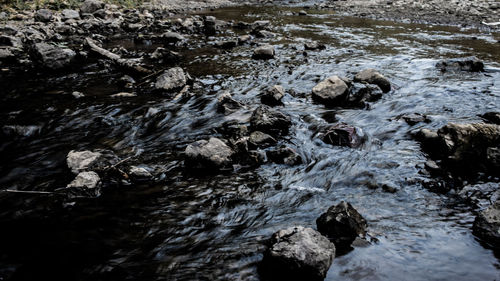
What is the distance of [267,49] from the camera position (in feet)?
30.2

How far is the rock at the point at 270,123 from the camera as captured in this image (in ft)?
15.5

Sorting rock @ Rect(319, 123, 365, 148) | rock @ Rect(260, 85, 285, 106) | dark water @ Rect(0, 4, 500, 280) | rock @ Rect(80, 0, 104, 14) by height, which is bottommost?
dark water @ Rect(0, 4, 500, 280)

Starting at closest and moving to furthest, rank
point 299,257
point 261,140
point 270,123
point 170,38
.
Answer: point 299,257 < point 261,140 < point 270,123 < point 170,38

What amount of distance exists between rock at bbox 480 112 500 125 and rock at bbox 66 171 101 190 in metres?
6.03

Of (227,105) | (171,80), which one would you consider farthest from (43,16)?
(227,105)

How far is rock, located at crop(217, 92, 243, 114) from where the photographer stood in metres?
5.71

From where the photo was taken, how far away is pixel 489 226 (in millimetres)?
2512

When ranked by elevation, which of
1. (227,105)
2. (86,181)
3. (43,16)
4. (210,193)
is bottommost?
(210,193)

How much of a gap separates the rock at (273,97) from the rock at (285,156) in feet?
7.22

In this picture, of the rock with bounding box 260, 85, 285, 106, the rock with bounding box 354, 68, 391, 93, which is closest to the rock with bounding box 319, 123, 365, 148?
the rock with bounding box 260, 85, 285, 106

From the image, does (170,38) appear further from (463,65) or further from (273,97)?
(463,65)

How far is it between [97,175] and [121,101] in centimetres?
313

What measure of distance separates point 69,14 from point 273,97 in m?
14.7

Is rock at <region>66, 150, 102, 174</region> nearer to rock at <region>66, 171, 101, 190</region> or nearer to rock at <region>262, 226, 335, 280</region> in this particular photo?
rock at <region>66, 171, 101, 190</region>
